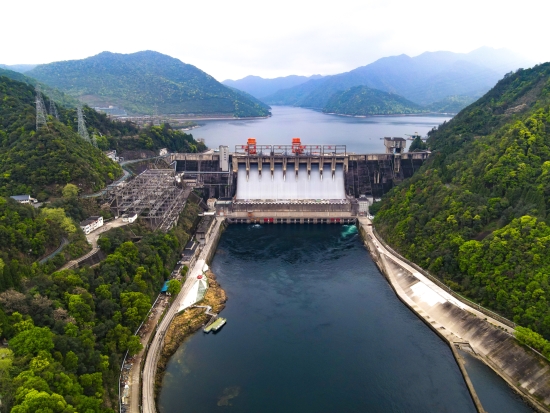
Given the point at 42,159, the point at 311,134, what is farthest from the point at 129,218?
the point at 311,134

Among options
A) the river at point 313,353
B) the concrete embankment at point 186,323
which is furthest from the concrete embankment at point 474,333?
the concrete embankment at point 186,323

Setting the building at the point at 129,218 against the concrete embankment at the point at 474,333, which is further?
the building at the point at 129,218

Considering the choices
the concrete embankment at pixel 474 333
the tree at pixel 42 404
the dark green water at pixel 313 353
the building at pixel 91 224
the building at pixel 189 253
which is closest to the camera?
the tree at pixel 42 404

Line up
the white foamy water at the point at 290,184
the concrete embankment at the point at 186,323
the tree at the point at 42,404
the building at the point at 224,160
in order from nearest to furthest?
the tree at the point at 42,404 < the concrete embankment at the point at 186,323 < the white foamy water at the point at 290,184 < the building at the point at 224,160

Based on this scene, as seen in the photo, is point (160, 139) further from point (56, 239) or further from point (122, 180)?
point (56, 239)

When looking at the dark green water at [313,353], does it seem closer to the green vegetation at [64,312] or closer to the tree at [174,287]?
the tree at [174,287]

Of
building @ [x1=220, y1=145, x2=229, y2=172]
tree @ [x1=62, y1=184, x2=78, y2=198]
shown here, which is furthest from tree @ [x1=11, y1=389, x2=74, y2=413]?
building @ [x1=220, y1=145, x2=229, y2=172]

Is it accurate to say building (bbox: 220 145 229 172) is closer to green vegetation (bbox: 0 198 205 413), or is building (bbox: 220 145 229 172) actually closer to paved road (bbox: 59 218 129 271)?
paved road (bbox: 59 218 129 271)
